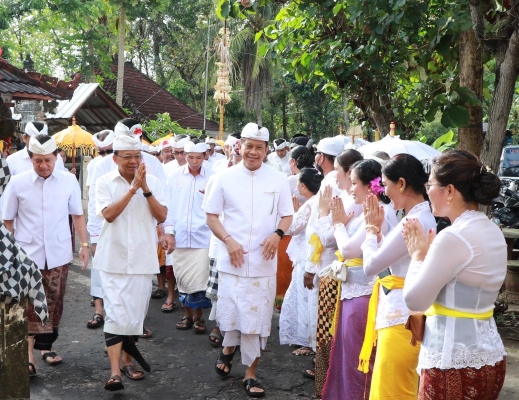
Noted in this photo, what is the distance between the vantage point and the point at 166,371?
624 centimetres

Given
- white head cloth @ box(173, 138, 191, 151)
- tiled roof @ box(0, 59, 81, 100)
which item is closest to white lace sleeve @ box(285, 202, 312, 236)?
white head cloth @ box(173, 138, 191, 151)

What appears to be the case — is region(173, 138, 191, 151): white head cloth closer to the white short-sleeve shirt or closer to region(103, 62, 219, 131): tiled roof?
the white short-sleeve shirt

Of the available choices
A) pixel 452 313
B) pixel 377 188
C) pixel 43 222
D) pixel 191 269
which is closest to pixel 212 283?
pixel 191 269

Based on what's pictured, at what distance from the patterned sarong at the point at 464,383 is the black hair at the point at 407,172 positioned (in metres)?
1.11

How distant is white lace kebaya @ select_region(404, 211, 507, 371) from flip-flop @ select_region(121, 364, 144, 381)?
3413 mm

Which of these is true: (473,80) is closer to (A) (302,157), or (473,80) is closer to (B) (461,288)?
(A) (302,157)

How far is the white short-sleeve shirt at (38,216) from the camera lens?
237 inches


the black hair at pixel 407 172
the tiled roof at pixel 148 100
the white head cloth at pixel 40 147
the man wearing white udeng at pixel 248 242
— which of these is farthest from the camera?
the tiled roof at pixel 148 100

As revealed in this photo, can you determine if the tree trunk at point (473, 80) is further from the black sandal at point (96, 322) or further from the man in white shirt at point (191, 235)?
the black sandal at point (96, 322)

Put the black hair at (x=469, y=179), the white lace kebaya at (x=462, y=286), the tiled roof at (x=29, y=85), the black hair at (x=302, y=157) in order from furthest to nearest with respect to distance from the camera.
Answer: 1. the tiled roof at (x=29, y=85)
2. the black hair at (x=302, y=157)
3. the black hair at (x=469, y=179)
4. the white lace kebaya at (x=462, y=286)

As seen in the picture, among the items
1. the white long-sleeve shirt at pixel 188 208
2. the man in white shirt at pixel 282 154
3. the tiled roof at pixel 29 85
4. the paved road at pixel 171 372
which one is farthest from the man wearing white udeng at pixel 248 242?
the tiled roof at pixel 29 85

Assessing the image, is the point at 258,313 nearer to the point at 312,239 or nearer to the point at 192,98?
the point at 312,239

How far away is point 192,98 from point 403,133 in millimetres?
26807

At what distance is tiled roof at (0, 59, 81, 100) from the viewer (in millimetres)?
11899
